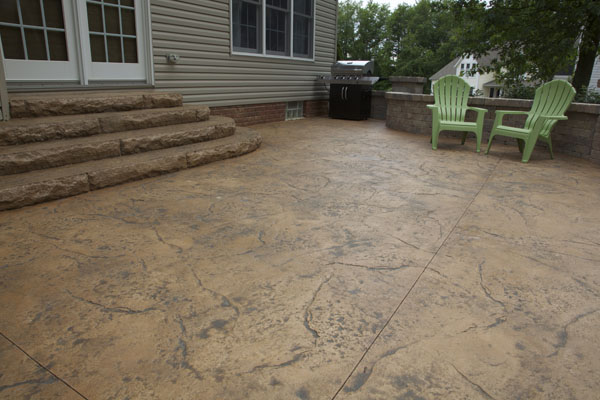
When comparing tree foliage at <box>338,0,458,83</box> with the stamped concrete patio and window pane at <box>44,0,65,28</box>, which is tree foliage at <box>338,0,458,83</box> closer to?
window pane at <box>44,0,65,28</box>

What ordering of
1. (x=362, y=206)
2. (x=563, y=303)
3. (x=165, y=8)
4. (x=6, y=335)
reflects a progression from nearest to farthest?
(x=6, y=335) → (x=563, y=303) → (x=362, y=206) → (x=165, y=8)

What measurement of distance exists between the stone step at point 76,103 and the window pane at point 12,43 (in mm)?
462

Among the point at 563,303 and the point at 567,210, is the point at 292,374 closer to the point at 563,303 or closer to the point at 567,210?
the point at 563,303

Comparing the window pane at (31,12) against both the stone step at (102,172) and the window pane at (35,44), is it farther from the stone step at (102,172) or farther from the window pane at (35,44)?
the stone step at (102,172)

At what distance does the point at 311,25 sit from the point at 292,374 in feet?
26.8

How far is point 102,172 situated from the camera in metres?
3.30

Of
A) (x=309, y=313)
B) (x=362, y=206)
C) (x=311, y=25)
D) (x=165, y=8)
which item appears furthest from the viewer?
(x=311, y=25)

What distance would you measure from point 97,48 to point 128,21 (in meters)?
0.60

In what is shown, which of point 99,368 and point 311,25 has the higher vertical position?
point 311,25

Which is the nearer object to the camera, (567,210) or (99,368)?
(99,368)

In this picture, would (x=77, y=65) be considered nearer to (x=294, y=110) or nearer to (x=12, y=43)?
(x=12, y=43)

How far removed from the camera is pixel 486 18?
7496mm

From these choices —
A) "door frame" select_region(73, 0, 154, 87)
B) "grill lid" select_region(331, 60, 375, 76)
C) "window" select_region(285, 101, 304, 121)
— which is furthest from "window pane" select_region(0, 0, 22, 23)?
"grill lid" select_region(331, 60, 375, 76)

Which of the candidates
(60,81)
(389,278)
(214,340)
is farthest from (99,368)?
(60,81)
